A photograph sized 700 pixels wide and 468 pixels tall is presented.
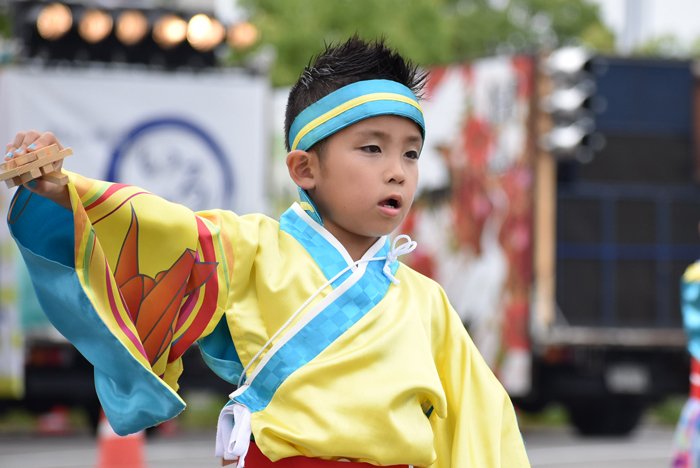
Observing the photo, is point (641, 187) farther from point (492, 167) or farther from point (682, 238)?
point (492, 167)

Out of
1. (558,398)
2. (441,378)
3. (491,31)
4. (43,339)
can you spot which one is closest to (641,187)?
(558,398)

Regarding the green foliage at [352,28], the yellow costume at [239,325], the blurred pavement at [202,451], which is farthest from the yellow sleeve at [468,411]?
the green foliage at [352,28]

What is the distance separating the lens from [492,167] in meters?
9.73

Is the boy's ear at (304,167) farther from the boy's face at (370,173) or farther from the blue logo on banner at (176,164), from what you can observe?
the blue logo on banner at (176,164)

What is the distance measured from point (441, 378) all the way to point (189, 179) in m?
6.61

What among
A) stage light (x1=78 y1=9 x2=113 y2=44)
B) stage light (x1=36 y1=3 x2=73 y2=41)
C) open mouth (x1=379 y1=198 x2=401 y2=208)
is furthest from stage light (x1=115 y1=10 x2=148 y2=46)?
open mouth (x1=379 y1=198 x2=401 y2=208)

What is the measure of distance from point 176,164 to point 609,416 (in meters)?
4.81

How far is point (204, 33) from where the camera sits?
8.93 metres

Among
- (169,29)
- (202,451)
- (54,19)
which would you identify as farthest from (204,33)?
(202,451)

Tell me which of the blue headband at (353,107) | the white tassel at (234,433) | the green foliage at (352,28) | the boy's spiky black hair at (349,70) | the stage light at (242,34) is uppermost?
Result: the green foliage at (352,28)

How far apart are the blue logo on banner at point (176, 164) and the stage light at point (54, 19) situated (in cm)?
99

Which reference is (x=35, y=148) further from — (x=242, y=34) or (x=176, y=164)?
(x=242, y=34)

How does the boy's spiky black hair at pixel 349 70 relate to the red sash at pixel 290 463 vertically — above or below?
above

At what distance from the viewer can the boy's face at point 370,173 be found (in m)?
2.34
